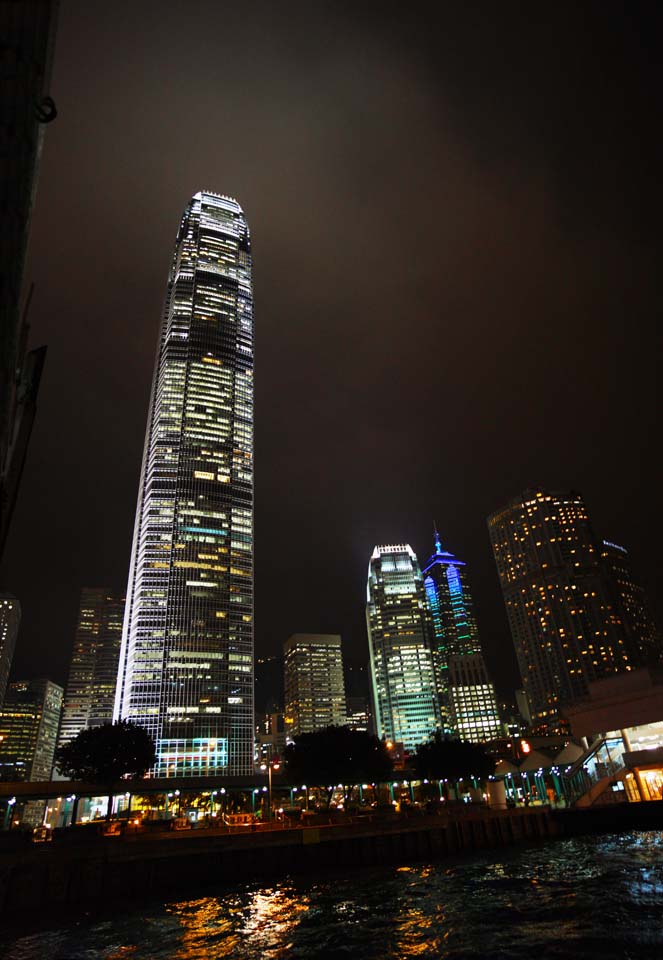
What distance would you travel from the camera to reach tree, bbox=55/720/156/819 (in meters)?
83.6

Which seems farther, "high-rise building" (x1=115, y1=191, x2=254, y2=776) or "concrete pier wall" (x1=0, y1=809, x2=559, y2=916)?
"high-rise building" (x1=115, y1=191, x2=254, y2=776)

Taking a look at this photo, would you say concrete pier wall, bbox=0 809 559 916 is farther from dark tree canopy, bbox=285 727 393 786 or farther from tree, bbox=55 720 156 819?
tree, bbox=55 720 156 819

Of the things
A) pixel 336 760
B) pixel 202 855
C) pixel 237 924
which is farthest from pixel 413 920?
pixel 336 760

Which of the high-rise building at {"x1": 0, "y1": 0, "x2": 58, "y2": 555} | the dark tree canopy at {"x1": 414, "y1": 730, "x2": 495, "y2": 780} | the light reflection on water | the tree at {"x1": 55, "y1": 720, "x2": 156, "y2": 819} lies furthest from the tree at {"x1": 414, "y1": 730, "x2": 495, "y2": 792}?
the high-rise building at {"x1": 0, "y1": 0, "x2": 58, "y2": 555}

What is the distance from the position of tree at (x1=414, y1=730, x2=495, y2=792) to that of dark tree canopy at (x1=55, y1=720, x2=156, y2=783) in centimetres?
4760

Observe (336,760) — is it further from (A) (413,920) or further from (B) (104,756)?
(A) (413,920)

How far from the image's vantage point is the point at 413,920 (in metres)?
31.1

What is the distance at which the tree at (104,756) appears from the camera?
83562 mm

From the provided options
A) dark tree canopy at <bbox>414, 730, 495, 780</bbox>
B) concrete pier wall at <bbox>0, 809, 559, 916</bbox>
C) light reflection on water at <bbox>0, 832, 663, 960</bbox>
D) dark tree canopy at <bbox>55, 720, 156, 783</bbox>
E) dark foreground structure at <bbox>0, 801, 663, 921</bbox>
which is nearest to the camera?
light reflection on water at <bbox>0, 832, 663, 960</bbox>

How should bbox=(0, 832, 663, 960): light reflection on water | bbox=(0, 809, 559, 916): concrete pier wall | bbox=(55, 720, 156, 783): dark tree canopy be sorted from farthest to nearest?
bbox=(55, 720, 156, 783): dark tree canopy, bbox=(0, 809, 559, 916): concrete pier wall, bbox=(0, 832, 663, 960): light reflection on water

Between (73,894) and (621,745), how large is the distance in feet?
254

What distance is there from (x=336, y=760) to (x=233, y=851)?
38.6 metres

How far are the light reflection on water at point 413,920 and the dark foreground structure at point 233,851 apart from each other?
5111mm

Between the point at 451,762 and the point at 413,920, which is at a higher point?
the point at 451,762
